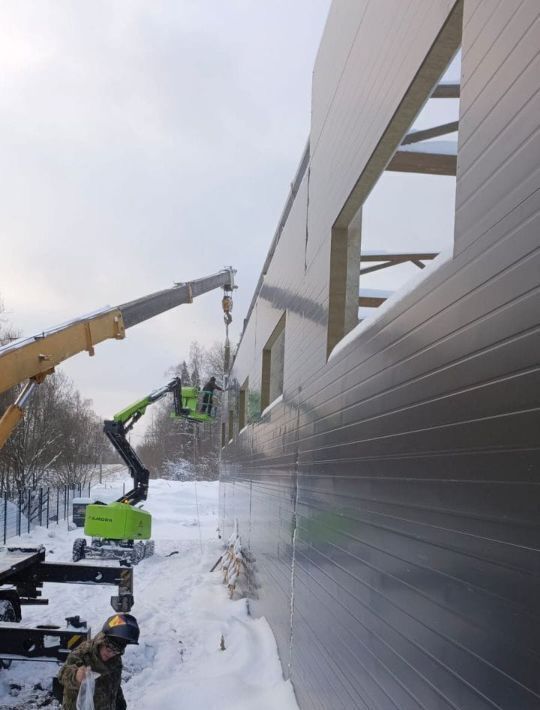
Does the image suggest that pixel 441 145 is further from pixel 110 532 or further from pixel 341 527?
pixel 110 532

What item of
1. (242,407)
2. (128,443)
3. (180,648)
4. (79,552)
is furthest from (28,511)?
(180,648)

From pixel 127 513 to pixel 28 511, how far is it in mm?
9343

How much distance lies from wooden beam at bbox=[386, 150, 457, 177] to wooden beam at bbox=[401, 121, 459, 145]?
85 millimetres

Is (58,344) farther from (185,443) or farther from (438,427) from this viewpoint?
(185,443)

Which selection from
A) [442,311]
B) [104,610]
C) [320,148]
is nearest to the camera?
[442,311]

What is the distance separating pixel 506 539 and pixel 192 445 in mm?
58908

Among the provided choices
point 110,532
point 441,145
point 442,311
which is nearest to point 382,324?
point 442,311

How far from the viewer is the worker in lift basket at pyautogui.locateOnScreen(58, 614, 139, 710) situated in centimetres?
440

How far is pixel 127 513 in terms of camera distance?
44.9 feet

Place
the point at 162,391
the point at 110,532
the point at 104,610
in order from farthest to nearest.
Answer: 1. the point at 162,391
2. the point at 110,532
3. the point at 104,610

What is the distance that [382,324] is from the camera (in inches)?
134

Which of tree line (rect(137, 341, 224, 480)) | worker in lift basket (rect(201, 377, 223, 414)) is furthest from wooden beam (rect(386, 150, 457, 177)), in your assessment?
tree line (rect(137, 341, 224, 480))

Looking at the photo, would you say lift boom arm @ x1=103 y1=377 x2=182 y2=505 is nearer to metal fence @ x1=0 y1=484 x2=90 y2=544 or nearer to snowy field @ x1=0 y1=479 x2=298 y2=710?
snowy field @ x1=0 y1=479 x2=298 y2=710

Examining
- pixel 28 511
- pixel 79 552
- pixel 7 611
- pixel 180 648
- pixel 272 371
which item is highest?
pixel 272 371
